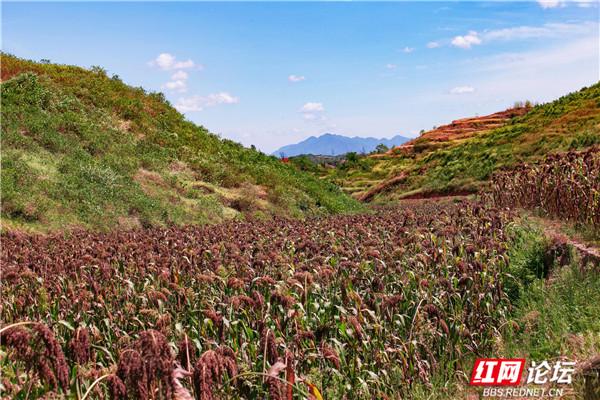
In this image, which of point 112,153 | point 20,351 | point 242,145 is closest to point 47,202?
point 112,153

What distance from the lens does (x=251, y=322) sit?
5.32 meters

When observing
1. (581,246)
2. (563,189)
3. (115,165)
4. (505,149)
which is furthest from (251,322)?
(505,149)

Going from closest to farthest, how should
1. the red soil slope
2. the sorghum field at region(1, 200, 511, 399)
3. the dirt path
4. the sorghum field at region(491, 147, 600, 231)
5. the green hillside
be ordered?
1. the sorghum field at region(1, 200, 511, 399)
2. the dirt path
3. the sorghum field at region(491, 147, 600, 231)
4. the green hillside
5. the red soil slope

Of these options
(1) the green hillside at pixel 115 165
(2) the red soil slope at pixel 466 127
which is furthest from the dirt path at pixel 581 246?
(2) the red soil slope at pixel 466 127

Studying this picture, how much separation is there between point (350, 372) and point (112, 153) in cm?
1969

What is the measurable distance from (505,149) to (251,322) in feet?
141

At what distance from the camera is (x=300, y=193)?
2852 cm

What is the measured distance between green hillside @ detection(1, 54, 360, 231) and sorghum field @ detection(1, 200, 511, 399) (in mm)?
7777

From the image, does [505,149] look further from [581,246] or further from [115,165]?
[581,246]

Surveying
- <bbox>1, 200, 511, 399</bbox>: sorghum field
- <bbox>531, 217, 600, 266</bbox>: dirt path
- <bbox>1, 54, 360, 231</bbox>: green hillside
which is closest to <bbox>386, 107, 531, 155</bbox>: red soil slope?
<bbox>1, 54, 360, 231</bbox>: green hillside

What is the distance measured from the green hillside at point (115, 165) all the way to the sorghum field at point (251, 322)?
7.78 m

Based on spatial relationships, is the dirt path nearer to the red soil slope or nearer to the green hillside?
the green hillside

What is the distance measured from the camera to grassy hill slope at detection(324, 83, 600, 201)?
38844mm

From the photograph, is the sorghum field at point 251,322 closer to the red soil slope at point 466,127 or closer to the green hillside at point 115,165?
the green hillside at point 115,165
